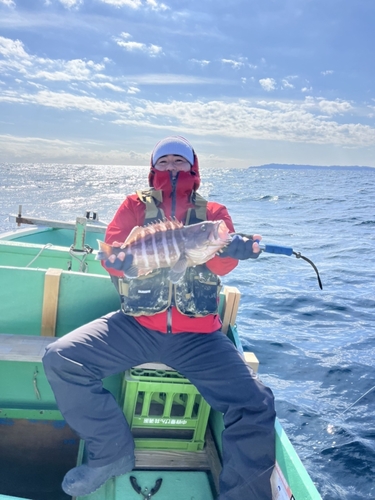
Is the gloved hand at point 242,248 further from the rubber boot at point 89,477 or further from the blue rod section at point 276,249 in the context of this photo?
the rubber boot at point 89,477

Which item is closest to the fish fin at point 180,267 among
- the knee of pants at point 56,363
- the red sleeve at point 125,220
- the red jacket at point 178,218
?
the red jacket at point 178,218

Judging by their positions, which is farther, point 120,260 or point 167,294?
point 167,294

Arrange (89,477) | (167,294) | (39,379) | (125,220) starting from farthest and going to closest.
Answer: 1. (39,379)
2. (125,220)
3. (167,294)
4. (89,477)

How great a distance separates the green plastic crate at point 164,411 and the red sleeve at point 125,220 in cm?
124

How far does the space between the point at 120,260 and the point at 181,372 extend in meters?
1.16

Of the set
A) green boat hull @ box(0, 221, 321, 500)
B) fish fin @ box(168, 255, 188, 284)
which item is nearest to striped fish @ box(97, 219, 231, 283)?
fish fin @ box(168, 255, 188, 284)

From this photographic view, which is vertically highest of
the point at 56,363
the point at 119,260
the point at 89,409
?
the point at 119,260

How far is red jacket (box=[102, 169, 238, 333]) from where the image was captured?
3801 mm

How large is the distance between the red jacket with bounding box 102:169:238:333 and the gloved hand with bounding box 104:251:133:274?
13.2 inches

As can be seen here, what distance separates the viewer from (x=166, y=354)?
3707mm

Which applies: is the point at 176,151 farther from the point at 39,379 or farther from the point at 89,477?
the point at 89,477

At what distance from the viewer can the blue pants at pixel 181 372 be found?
3.14 metres

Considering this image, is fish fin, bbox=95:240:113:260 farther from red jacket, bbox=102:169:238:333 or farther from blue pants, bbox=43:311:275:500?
blue pants, bbox=43:311:275:500

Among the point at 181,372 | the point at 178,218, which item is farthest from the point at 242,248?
the point at 181,372
